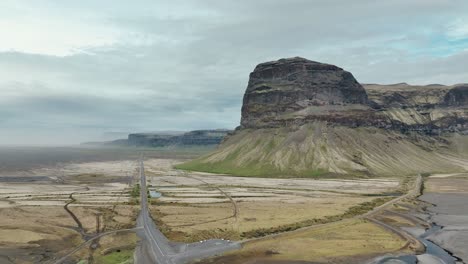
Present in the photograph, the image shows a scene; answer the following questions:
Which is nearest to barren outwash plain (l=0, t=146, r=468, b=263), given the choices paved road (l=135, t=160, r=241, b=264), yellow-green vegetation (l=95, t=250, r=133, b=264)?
yellow-green vegetation (l=95, t=250, r=133, b=264)

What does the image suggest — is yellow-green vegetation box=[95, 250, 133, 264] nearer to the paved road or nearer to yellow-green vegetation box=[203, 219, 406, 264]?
the paved road

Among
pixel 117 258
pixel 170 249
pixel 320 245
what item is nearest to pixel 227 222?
pixel 170 249

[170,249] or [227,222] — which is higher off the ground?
[170,249]

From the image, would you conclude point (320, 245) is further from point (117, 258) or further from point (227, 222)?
point (117, 258)

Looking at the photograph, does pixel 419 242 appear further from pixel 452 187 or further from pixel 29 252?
pixel 452 187

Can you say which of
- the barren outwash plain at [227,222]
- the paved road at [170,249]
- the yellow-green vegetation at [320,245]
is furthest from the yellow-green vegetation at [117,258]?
the yellow-green vegetation at [320,245]

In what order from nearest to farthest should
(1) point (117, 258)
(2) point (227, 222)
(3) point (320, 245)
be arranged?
1. (1) point (117, 258)
2. (3) point (320, 245)
3. (2) point (227, 222)
